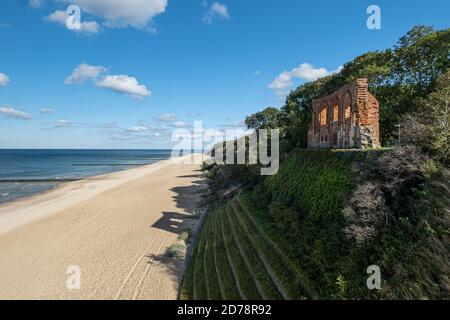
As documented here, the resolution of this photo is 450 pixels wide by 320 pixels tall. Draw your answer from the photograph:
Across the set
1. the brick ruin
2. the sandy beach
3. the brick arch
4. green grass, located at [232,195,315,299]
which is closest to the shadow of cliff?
the sandy beach

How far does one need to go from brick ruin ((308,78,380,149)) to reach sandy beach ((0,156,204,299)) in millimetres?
12028

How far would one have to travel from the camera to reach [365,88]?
13602mm

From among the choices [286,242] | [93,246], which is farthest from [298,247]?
[93,246]

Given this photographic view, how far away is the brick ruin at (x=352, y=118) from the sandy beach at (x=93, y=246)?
1203 centimetres

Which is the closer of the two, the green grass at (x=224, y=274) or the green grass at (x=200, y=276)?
the green grass at (x=224, y=274)

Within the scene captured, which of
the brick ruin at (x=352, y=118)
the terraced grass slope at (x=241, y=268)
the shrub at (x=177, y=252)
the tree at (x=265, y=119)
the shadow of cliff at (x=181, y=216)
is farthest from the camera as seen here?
the tree at (x=265, y=119)

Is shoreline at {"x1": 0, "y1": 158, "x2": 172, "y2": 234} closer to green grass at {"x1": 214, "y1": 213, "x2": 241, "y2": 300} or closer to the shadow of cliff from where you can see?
the shadow of cliff

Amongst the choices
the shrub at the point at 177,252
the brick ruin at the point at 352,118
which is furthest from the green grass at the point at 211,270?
the brick ruin at the point at 352,118

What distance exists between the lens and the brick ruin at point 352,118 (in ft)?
44.7

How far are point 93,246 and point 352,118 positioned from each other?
1790 centimetres

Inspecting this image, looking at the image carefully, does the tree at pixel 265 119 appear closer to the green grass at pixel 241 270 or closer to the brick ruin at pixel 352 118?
the brick ruin at pixel 352 118

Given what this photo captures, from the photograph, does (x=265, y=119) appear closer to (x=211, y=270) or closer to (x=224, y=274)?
(x=211, y=270)

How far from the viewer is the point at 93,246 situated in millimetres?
17234
